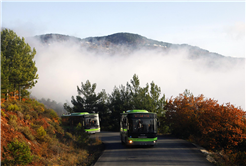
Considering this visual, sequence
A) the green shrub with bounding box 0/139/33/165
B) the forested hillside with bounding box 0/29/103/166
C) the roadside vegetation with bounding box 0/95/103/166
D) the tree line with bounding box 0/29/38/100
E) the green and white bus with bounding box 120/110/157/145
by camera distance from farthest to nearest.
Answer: the tree line with bounding box 0/29/38/100, the green and white bus with bounding box 120/110/157/145, the forested hillside with bounding box 0/29/103/166, the roadside vegetation with bounding box 0/95/103/166, the green shrub with bounding box 0/139/33/165

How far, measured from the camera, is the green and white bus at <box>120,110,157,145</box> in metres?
18.0

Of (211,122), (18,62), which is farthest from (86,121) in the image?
(211,122)

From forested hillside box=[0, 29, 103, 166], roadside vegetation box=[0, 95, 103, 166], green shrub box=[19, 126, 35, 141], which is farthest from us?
green shrub box=[19, 126, 35, 141]

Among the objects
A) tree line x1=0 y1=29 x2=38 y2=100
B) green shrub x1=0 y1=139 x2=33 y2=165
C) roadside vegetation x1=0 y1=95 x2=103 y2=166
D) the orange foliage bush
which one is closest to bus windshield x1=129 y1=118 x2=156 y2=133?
roadside vegetation x1=0 y1=95 x2=103 y2=166

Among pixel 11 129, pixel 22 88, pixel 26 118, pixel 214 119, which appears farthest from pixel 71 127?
pixel 214 119

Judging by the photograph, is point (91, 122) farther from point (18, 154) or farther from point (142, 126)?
point (18, 154)

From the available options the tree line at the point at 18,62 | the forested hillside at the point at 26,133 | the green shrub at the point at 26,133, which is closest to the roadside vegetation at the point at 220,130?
the forested hillside at the point at 26,133

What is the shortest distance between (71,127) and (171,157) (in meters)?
24.3

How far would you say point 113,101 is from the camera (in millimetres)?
59844

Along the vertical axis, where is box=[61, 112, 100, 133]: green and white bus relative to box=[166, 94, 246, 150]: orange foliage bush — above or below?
below

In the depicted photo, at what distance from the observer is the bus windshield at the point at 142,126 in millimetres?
18250

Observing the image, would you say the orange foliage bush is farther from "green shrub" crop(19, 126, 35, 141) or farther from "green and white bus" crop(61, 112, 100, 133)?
"green shrub" crop(19, 126, 35, 141)

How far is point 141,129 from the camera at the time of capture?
60.0ft

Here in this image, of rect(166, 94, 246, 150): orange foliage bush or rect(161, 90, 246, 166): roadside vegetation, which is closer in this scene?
rect(161, 90, 246, 166): roadside vegetation
